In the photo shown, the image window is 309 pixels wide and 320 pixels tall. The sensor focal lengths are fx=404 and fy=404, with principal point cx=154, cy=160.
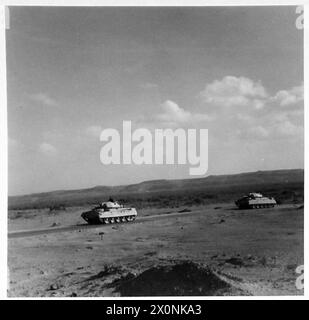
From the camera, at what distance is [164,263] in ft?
25.8

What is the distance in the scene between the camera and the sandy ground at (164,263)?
7430mm

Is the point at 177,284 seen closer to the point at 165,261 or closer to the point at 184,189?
the point at 165,261

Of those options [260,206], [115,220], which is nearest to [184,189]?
[115,220]

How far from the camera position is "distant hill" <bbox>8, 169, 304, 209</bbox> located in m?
8.72

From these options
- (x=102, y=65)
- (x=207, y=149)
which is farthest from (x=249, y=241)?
(x=102, y=65)

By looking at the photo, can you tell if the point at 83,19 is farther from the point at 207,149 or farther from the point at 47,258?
the point at 47,258

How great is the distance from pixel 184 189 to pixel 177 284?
4101mm

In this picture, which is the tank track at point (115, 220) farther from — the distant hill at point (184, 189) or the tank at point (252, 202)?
the tank at point (252, 202)

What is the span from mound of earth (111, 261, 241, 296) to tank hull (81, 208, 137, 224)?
15.7 feet

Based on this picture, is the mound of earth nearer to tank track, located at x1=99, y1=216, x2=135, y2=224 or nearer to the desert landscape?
the desert landscape

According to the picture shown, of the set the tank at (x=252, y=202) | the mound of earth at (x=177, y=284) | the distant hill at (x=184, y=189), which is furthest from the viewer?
the tank at (x=252, y=202)

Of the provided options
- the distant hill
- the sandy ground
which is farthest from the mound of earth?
the distant hill

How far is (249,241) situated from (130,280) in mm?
2675

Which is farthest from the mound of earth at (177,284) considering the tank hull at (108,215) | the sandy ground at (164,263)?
the tank hull at (108,215)
